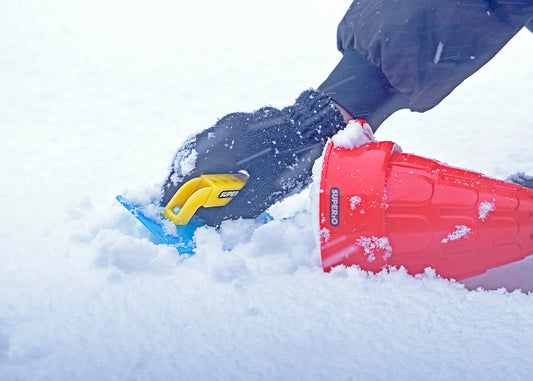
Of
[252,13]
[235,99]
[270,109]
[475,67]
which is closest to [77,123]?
[235,99]

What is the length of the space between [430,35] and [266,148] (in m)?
0.43

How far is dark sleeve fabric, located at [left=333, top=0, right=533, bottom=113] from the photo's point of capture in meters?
1.01

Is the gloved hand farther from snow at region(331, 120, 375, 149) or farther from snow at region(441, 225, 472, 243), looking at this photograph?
snow at region(441, 225, 472, 243)

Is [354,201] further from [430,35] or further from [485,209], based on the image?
[430,35]

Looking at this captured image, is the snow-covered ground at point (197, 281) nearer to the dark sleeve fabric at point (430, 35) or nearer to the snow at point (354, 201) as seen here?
the snow at point (354, 201)

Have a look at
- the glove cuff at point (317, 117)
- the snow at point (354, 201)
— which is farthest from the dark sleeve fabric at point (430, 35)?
the snow at point (354, 201)

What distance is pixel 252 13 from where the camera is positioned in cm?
371

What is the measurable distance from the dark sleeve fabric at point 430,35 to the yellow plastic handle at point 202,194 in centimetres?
43

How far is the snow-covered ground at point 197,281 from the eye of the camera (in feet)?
2.18

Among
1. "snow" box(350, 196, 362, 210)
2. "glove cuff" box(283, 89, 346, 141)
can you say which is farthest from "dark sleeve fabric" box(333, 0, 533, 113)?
"snow" box(350, 196, 362, 210)

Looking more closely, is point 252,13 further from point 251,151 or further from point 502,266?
point 502,266

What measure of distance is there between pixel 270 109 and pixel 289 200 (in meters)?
0.39

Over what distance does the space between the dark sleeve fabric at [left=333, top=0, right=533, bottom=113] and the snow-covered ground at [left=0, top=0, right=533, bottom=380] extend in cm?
40

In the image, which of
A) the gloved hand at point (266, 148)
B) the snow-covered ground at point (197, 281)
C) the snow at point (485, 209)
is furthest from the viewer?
the gloved hand at point (266, 148)
